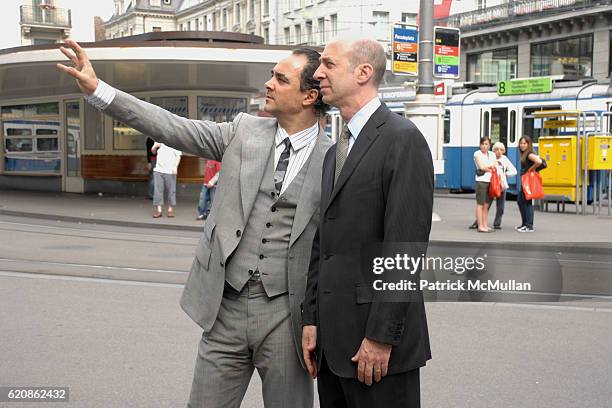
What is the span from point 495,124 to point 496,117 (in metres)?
0.22

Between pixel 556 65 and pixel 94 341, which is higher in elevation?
pixel 556 65

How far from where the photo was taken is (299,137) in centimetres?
325

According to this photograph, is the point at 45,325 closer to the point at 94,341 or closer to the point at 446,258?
the point at 94,341

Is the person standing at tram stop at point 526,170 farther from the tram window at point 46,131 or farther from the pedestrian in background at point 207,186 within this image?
the tram window at point 46,131

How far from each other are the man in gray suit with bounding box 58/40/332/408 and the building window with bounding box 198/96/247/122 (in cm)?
1866

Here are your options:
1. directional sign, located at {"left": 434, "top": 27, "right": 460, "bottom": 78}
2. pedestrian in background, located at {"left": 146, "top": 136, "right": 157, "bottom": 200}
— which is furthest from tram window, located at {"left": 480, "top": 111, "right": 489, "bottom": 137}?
pedestrian in background, located at {"left": 146, "top": 136, "right": 157, "bottom": 200}

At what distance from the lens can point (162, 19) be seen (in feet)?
315

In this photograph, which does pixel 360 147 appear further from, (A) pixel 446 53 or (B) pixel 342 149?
(A) pixel 446 53

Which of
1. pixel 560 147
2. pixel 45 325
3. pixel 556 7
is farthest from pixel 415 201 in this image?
pixel 556 7

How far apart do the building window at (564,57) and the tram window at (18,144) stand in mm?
24985

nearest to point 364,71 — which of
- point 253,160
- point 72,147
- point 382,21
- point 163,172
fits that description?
point 253,160

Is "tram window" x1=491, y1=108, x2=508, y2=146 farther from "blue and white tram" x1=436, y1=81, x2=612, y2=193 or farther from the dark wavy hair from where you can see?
the dark wavy hair

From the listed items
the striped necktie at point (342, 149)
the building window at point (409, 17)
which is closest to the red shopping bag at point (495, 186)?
the striped necktie at point (342, 149)

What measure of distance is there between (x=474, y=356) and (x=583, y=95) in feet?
57.7
